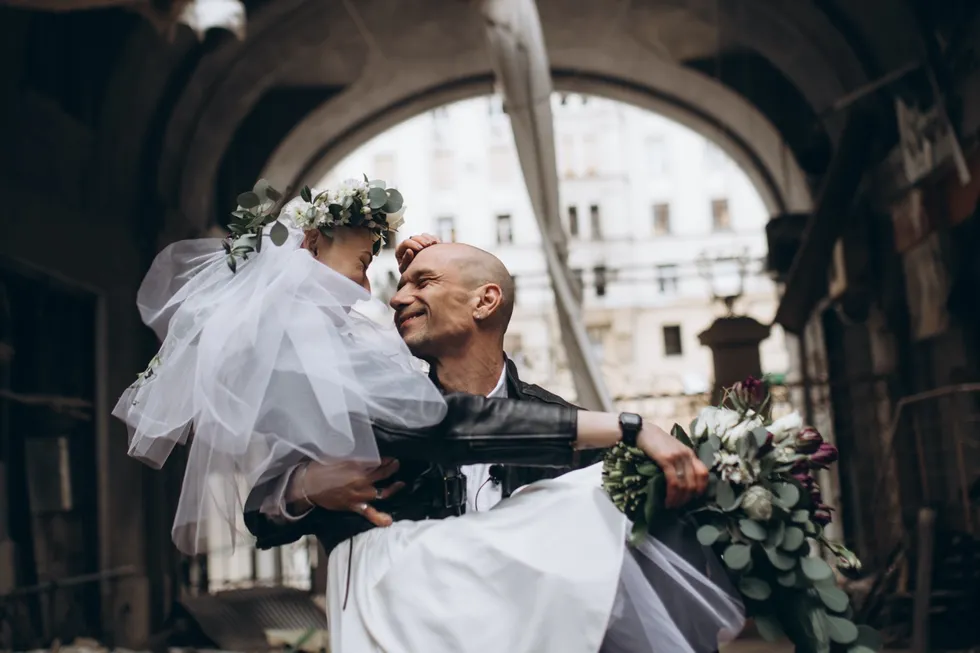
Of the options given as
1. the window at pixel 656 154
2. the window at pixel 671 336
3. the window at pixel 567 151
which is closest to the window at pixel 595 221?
the window at pixel 567 151

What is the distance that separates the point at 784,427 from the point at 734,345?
8.65 m

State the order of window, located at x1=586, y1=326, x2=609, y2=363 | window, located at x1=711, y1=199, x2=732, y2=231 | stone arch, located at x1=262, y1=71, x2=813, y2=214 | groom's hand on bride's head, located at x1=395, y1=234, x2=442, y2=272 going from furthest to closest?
window, located at x1=711, y1=199, x2=732, y2=231
window, located at x1=586, y1=326, x2=609, y2=363
stone arch, located at x1=262, y1=71, x2=813, y2=214
groom's hand on bride's head, located at x1=395, y1=234, x2=442, y2=272

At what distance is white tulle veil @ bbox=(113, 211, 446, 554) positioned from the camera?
260cm

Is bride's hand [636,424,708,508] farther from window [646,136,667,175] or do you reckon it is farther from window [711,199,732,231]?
window [646,136,667,175]

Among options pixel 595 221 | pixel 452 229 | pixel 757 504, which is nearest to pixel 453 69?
pixel 452 229

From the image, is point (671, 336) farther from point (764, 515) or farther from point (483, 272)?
point (764, 515)

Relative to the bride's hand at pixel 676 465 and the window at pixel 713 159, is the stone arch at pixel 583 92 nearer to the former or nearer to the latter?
the bride's hand at pixel 676 465

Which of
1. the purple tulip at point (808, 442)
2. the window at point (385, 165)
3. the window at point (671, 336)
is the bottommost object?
the purple tulip at point (808, 442)

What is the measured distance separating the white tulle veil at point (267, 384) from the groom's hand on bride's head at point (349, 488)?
72 millimetres

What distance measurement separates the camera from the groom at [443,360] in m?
2.83

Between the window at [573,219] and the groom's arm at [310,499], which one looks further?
the window at [573,219]

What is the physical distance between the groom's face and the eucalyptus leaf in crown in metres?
0.38

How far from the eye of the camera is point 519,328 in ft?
126

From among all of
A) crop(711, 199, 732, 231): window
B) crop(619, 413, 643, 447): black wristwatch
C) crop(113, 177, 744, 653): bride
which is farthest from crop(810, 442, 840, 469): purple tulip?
crop(711, 199, 732, 231): window
